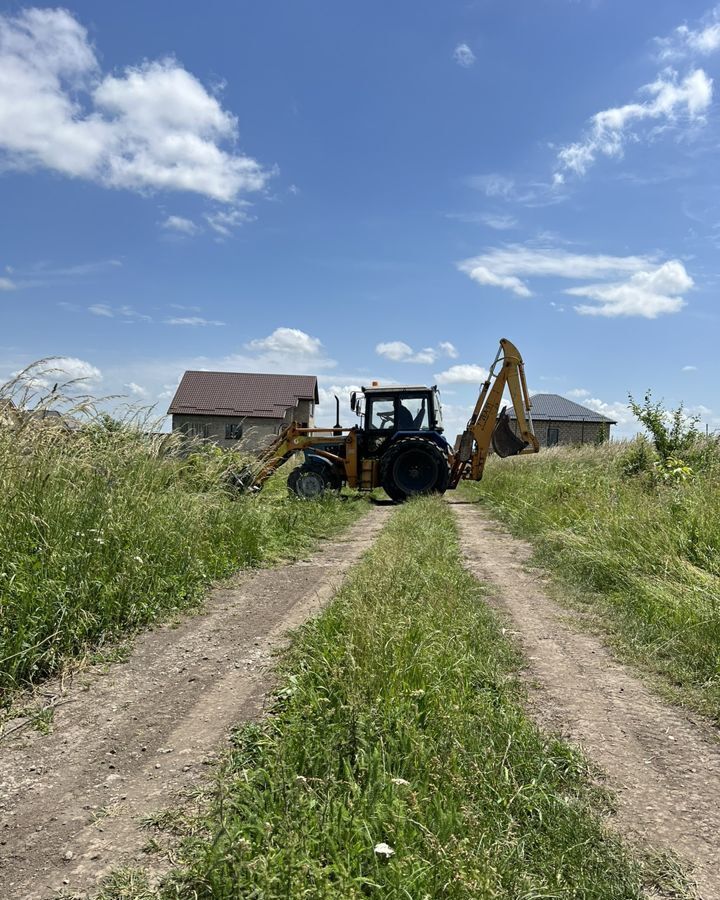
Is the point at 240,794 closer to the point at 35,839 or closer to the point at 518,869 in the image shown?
the point at 35,839

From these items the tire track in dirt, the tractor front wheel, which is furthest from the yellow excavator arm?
the tire track in dirt

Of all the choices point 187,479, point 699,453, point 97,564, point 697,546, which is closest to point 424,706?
point 97,564

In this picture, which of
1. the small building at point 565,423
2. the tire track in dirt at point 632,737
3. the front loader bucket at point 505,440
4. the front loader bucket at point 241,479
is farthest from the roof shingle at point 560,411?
the tire track in dirt at point 632,737

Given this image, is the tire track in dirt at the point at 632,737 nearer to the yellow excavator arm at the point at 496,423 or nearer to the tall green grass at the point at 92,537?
the tall green grass at the point at 92,537

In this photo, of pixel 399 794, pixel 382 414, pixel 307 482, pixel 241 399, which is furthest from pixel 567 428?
pixel 399 794

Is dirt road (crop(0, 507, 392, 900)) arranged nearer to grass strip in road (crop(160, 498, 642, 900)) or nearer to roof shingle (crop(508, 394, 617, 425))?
grass strip in road (crop(160, 498, 642, 900))

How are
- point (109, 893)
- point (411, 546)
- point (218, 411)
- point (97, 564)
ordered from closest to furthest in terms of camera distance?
point (109, 893) → point (97, 564) → point (411, 546) → point (218, 411)

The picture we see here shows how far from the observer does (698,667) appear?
179 inches

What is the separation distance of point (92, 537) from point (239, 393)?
43361mm

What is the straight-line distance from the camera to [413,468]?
15.2 meters

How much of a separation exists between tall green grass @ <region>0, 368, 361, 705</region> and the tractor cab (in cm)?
753

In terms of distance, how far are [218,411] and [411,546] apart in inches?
1563

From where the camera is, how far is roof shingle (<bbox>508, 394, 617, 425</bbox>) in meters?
52.7

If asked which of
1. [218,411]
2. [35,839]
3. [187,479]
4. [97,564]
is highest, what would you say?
[218,411]
